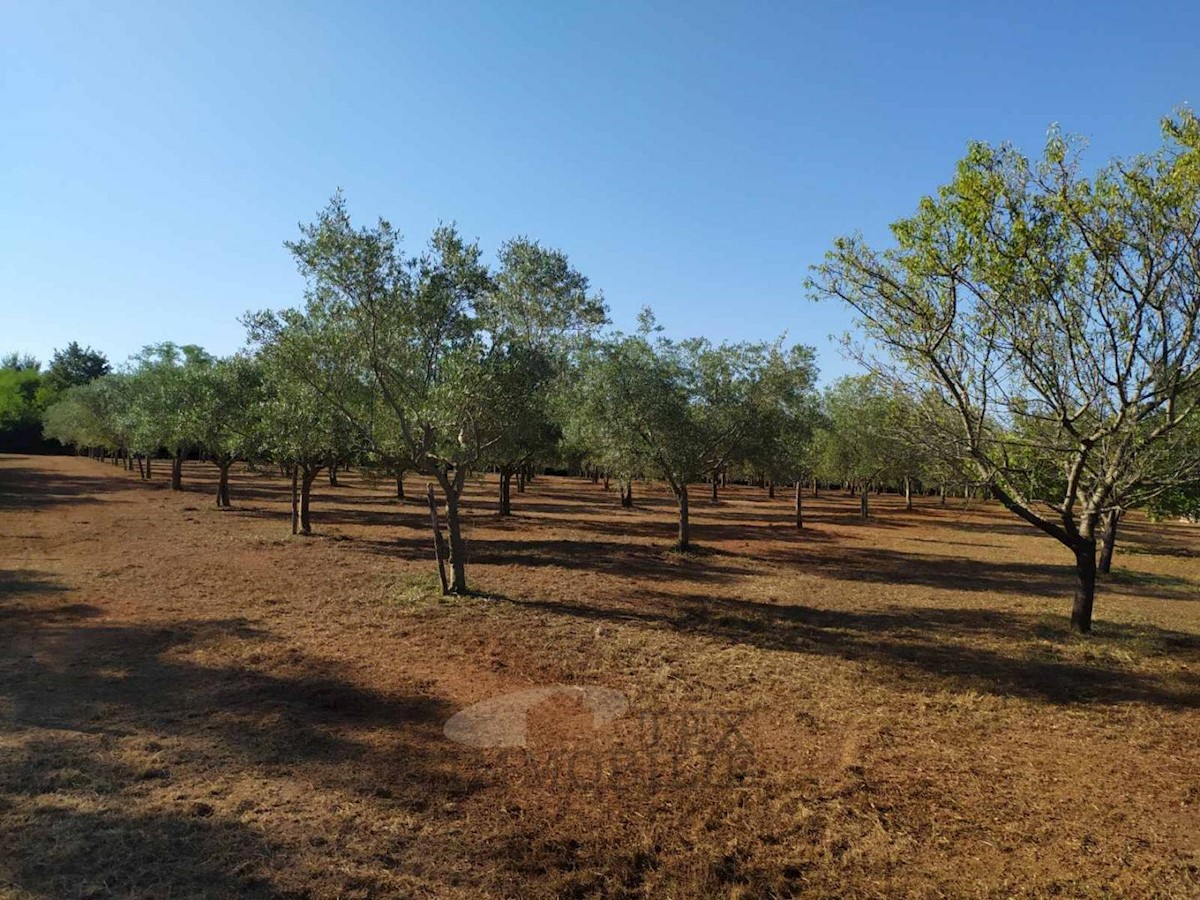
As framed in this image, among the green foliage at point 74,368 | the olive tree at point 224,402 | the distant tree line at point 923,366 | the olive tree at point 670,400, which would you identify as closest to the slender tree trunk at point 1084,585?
the distant tree line at point 923,366

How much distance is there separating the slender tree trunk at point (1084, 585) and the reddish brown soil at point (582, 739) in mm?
471

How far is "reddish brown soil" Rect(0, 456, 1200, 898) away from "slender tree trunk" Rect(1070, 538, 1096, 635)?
47 centimetres

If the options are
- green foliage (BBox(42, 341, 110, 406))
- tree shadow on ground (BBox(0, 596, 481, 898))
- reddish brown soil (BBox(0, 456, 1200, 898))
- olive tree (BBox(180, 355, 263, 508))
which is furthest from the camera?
green foliage (BBox(42, 341, 110, 406))

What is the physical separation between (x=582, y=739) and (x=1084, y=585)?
12034 millimetres

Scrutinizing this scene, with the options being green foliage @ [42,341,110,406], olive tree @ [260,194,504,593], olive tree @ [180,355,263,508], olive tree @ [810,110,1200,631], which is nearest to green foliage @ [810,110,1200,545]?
olive tree @ [810,110,1200,631]

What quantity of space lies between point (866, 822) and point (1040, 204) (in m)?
10.2

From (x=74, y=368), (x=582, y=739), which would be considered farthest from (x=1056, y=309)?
(x=74, y=368)

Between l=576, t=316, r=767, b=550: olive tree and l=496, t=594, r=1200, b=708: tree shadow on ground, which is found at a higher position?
l=576, t=316, r=767, b=550: olive tree

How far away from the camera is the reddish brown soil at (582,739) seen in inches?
214

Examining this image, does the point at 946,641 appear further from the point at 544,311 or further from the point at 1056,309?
the point at 544,311

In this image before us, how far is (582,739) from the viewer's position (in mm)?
8086

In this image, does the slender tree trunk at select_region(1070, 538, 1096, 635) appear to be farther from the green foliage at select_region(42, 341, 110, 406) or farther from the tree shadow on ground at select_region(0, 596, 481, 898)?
the green foliage at select_region(42, 341, 110, 406)

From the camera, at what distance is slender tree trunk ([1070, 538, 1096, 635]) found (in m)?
13.4

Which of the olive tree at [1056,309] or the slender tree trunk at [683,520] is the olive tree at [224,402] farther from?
the olive tree at [1056,309]
